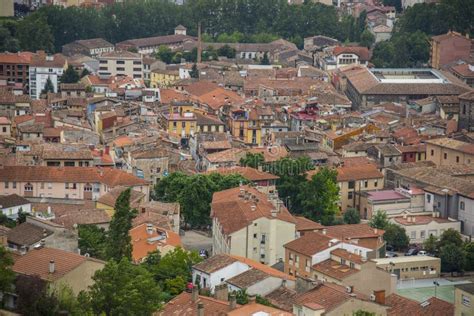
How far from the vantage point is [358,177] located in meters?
41.3

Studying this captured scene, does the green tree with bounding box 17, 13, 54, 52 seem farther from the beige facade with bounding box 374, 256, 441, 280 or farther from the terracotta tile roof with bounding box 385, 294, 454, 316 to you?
the terracotta tile roof with bounding box 385, 294, 454, 316

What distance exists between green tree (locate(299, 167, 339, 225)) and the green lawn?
558 centimetres

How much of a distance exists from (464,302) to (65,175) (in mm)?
14119

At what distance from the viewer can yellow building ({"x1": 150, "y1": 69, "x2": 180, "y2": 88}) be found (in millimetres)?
61906

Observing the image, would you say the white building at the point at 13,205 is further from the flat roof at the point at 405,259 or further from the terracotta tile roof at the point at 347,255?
the flat roof at the point at 405,259

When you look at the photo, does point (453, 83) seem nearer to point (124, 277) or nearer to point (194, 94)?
point (194, 94)

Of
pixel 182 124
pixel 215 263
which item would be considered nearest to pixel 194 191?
pixel 215 263

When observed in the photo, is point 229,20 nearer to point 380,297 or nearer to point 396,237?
point 396,237

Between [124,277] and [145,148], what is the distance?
60.5 feet

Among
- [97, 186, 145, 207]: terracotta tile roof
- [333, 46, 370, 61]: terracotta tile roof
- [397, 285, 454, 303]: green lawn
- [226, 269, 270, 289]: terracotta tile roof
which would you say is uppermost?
[333, 46, 370, 61]: terracotta tile roof

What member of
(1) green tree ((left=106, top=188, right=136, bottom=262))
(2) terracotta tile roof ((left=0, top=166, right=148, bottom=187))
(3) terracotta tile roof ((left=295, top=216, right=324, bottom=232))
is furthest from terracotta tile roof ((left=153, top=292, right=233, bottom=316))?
(2) terracotta tile roof ((left=0, top=166, right=148, bottom=187))

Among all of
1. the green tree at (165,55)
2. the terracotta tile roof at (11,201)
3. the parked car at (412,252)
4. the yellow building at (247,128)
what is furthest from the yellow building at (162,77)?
the terracotta tile roof at (11,201)

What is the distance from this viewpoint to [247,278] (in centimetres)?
2803

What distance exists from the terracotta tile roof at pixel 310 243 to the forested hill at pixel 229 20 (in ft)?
134
